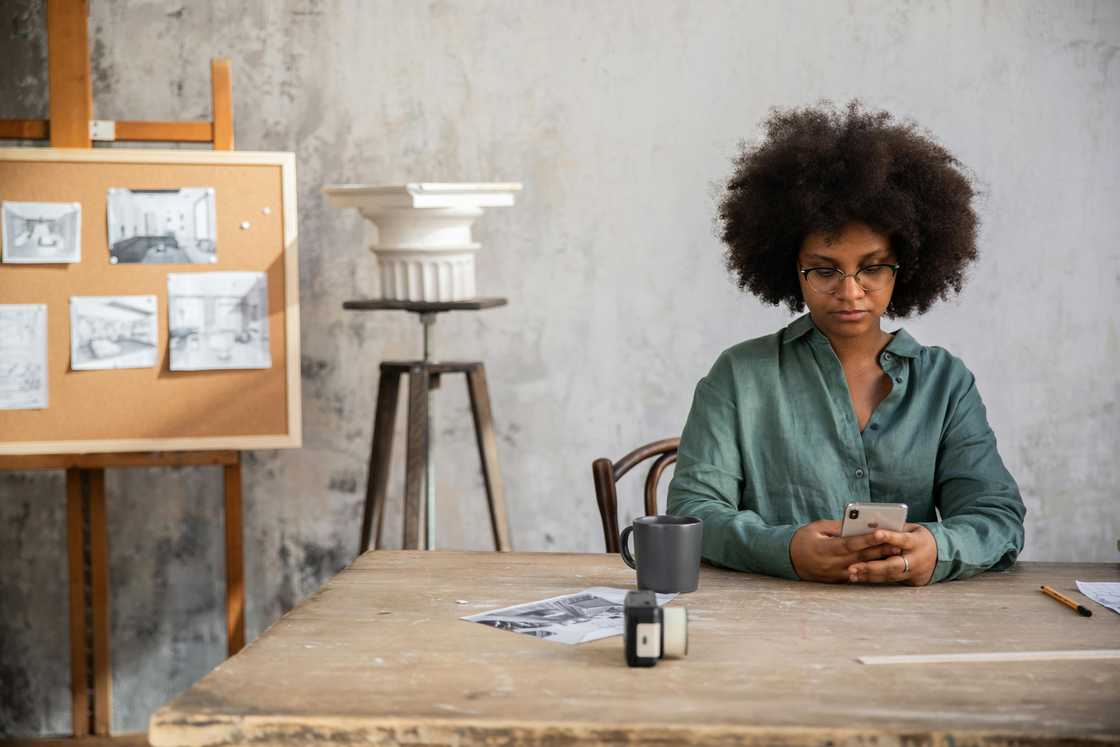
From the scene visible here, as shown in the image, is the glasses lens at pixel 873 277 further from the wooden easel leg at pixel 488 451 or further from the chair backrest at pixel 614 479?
the wooden easel leg at pixel 488 451

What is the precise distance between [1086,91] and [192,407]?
2.55 meters

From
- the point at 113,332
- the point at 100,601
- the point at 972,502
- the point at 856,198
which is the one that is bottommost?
the point at 100,601

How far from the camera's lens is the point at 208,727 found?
3.57 ft

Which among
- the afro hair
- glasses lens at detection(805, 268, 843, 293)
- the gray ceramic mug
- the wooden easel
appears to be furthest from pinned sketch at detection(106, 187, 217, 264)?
the gray ceramic mug

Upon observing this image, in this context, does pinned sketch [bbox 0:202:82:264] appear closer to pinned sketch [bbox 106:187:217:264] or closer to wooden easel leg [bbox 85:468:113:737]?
pinned sketch [bbox 106:187:217:264]

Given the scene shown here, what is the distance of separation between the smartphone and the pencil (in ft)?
0.70

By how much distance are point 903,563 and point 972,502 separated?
274 millimetres

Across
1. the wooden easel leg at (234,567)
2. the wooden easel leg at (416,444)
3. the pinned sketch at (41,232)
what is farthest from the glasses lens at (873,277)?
the pinned sketch at (41,232)

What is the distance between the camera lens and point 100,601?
10.0 feet

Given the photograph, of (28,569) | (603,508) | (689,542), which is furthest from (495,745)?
(28,569)

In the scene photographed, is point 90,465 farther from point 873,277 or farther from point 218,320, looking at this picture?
point 873,277

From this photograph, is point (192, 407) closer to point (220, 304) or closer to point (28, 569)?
point (220, 304)

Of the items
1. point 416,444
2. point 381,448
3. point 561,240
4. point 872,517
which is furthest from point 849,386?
point 561,240

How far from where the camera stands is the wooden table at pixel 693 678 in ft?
3.49
